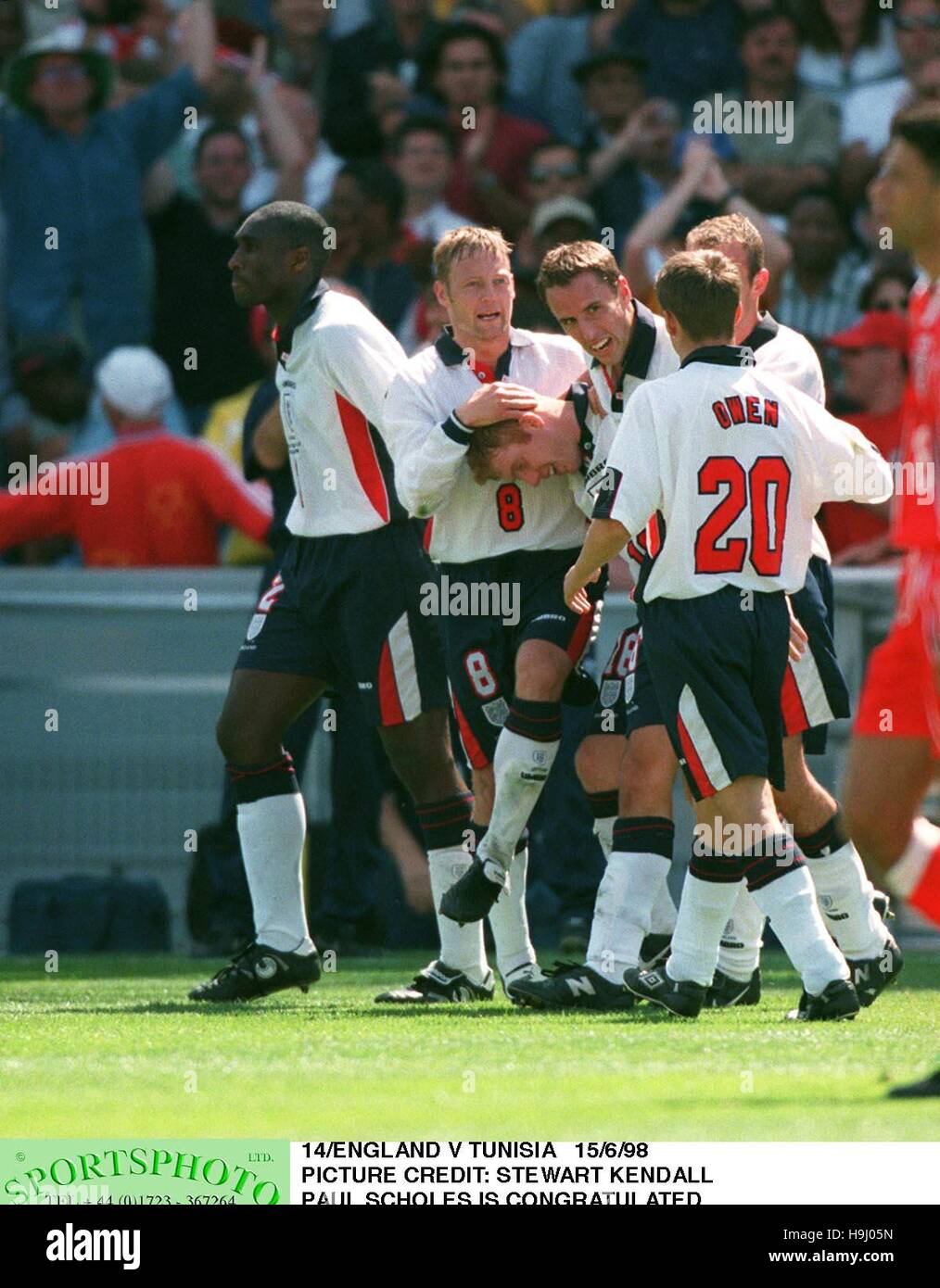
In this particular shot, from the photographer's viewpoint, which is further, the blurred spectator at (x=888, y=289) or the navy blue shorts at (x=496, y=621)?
the blurred spectator at (x=888, y=289)

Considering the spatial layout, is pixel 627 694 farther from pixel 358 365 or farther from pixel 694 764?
pixel 358 365

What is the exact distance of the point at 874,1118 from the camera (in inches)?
202

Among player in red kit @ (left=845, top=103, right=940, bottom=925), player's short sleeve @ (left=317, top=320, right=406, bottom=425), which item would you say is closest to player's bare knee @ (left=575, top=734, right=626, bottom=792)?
player's short sleeve @ (left=317, top=320, right=406, bottom=425)

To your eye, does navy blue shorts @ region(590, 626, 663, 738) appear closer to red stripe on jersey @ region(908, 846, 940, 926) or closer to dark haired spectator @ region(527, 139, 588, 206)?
red stripe on jersey @ region(908, 846, 940, 926)

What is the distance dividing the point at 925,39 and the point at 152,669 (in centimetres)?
597

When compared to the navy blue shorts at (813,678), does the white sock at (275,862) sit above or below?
below

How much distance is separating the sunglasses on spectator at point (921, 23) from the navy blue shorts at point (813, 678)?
24.6 ft

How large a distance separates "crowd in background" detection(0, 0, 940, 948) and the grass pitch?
5064mm

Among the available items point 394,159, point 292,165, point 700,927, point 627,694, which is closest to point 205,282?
point 292,165

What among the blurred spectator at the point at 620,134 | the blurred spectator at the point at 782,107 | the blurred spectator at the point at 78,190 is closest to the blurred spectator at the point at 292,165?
the blurred spectator at the point at 78,190

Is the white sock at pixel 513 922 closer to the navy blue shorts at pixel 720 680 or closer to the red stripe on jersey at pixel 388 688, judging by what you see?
the red stripe on jersey at pixel 388 688

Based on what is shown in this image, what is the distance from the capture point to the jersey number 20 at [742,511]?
6.89 metres
